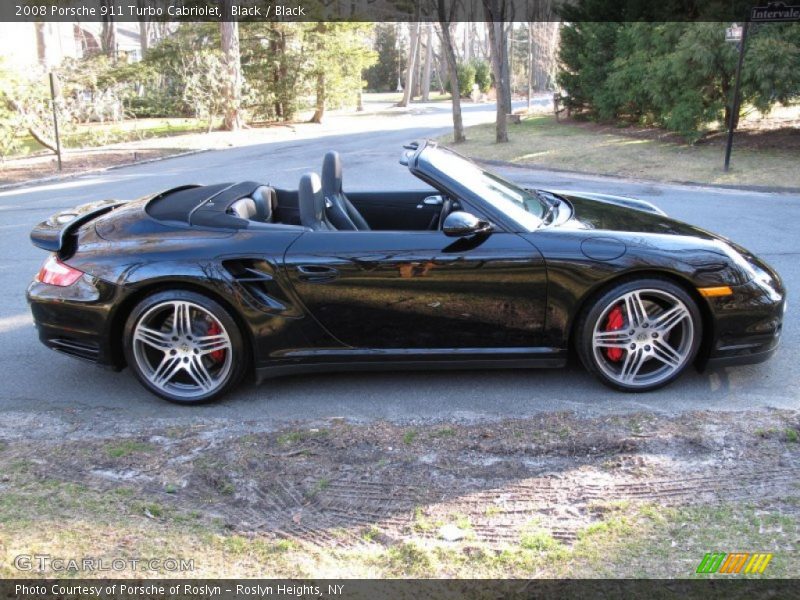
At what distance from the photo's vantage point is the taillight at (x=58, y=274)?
418 centimetres

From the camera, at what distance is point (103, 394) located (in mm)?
4391

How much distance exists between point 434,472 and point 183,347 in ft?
5.74

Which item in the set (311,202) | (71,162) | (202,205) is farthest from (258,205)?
(71,162)

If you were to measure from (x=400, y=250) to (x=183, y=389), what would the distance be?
1520 mm

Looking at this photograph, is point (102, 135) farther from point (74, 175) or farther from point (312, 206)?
point (312, 206)

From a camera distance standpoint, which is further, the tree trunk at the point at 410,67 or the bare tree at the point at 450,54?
the tree trunk at the point at 410,67

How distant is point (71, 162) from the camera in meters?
19.4

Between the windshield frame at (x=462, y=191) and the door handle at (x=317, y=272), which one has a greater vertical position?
the windshield frame at (x=462, y=191)

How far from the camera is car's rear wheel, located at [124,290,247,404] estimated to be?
4.05m

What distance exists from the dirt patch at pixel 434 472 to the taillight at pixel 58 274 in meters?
1.01

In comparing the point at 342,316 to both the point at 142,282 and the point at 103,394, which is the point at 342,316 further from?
the point at 103,394

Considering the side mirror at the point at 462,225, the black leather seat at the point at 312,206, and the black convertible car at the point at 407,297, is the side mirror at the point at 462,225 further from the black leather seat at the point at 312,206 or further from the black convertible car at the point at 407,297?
the black leather seat at the point at 312,206

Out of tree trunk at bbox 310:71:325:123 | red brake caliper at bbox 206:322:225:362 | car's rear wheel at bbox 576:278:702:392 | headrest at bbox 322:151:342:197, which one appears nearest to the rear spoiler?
red brake caliper at bbox 206:322:225:362

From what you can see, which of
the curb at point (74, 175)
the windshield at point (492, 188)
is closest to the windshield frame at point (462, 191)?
the windshield at point (492, 188)
